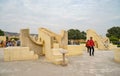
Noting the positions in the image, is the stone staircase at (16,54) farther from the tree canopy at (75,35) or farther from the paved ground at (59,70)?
the tree canopy at (75,35)

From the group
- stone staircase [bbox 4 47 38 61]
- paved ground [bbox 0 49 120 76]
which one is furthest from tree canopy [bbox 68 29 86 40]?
paved ground [bbox 0 49 120 76]

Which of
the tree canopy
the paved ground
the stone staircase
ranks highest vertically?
the tree canopy

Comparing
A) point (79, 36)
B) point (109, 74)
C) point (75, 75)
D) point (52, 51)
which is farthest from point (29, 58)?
point (79, 36)

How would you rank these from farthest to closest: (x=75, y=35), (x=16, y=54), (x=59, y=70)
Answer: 1. (x=75, y=35)
2. (x=16, y=54)
3. (x=59, y=70)

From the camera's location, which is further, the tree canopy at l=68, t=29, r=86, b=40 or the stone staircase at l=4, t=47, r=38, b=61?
the tree canopy at l=68, t=29, r=86, b=40

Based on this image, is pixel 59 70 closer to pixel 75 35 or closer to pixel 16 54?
pixel 16 54

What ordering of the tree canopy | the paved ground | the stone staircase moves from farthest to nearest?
the tree canopy
the stone staircase
the paved ground

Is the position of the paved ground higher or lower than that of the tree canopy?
lower

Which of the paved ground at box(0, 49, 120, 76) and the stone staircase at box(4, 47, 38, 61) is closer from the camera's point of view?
the paved ground at box(0, 49, 120, 76)

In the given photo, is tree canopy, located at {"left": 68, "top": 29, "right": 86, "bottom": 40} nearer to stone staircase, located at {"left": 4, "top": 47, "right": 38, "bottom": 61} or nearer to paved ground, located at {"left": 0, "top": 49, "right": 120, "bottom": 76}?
stone staircase, located at {"left": 4, "top": 47, "right": 38, "bottom": 61}

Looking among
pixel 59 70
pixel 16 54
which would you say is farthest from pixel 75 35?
pixel 59 70

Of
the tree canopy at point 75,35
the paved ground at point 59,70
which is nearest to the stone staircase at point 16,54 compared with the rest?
the paved ground at point 59,70

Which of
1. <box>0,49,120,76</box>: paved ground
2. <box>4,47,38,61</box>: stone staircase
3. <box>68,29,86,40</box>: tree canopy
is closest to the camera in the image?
<box>0,49,120,76</box>: paved ground

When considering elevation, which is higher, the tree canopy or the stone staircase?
the tree canopy
